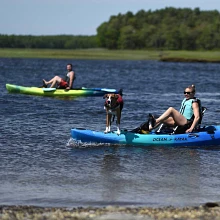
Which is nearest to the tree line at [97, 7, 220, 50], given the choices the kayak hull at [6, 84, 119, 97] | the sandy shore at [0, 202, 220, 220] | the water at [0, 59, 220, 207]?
the kayak hull at [6, 84, 119, 97]

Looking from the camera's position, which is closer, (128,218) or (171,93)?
(128,218)

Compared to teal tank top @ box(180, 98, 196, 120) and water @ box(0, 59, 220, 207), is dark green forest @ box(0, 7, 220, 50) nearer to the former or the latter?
water @ box(0, 59, 220, 207)

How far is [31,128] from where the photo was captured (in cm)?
2116

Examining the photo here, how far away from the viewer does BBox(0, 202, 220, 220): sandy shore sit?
32.9 ft

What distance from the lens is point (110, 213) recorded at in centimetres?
1032

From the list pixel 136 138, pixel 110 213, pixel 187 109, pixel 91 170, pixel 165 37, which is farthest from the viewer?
pixel 165 37

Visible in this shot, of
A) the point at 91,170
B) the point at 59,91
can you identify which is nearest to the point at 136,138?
the point at 91,170

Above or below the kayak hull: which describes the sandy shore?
above

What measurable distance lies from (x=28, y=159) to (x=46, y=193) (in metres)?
3.61

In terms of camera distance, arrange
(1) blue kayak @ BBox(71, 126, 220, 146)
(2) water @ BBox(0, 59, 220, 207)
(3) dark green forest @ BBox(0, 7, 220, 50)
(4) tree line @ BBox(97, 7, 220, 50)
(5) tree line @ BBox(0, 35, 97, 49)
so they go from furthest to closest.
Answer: (4) tree line @ BBox(97, 7, 220, 50), (3) dark green forest @ BBox(0, 7, 220, 50), (5) tree line @ BBox(0, 35, 97, 49), (1) blue kayak @ BBox(71, 126, 220, 146), (2) water @ BBox(0, 59, 220, 207)

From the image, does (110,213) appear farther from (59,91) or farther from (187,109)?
(59,91)

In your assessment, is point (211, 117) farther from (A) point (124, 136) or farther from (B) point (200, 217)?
(B) point (200, 217)

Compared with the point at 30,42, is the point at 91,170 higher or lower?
higher

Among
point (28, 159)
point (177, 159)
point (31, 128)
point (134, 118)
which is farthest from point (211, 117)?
point (28, 159)
